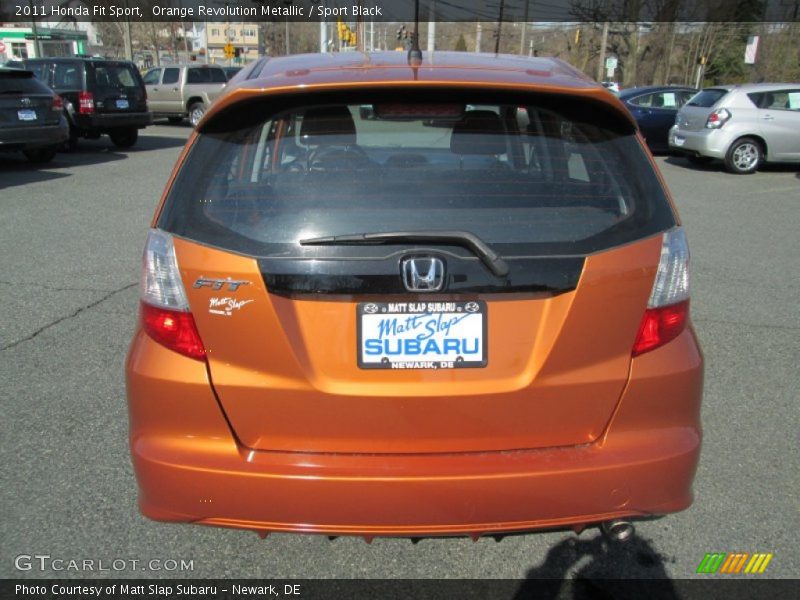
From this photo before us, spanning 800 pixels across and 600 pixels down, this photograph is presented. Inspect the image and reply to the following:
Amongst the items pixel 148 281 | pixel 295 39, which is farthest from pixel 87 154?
pixel 295 39

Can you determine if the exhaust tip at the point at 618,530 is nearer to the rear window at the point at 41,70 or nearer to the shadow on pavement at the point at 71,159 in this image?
the shadow on pavement at the point at 71,159

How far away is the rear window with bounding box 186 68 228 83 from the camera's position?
22938mm

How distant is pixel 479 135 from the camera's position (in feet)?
7.46

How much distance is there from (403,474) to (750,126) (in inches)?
564

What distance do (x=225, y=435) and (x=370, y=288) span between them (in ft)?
2.04

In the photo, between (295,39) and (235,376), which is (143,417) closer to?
(235,376)

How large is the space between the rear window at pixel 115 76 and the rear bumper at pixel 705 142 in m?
12.5

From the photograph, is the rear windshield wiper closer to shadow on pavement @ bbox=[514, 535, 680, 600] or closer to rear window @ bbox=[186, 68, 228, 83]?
shadow on pavement @ bbox=[514, 535, 680, 600]

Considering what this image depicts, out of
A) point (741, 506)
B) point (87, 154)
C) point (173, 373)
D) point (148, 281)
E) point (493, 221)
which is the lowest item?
point (87, 154)

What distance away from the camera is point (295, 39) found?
207ft

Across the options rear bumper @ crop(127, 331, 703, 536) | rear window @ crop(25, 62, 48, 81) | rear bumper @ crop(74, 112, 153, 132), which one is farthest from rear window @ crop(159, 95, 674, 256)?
rear window @ crop(25, 62, 48, 81)

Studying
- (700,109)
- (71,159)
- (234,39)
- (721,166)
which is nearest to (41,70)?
(71,159)

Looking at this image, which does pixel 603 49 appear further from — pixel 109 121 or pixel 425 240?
pixel 425 240

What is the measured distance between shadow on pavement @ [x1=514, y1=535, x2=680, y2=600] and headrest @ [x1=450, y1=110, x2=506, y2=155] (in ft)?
5.05
